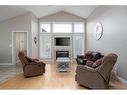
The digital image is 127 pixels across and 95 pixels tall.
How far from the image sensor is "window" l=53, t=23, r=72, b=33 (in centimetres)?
1119

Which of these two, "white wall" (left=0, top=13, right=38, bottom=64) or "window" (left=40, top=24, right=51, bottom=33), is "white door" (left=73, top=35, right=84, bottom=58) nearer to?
"window" (left=40, top=24, right=51, bottom=33)

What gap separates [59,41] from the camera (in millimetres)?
11070

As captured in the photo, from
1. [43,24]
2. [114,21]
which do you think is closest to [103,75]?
[114,21]

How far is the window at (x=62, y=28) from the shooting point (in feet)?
36.7

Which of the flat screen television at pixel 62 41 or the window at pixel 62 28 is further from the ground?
the window at pixel 62 28

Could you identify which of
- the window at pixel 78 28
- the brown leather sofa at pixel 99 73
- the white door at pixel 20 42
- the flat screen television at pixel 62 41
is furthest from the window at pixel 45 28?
the brown leather sofa at pixel 99 73

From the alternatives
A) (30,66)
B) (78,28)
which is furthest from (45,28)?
(30,66)

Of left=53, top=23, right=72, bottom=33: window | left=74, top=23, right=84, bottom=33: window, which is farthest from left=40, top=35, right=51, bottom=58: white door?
left=74, top=23, right=84, bottom=33: window

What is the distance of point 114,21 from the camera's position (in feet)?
19.2

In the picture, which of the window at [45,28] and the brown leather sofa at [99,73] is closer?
the brown leather sofa at [99,73]

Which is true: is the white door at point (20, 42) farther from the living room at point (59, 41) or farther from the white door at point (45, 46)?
the white door at point (45, 46)

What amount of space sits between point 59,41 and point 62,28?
88 cm

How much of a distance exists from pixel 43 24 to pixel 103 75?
304 inches

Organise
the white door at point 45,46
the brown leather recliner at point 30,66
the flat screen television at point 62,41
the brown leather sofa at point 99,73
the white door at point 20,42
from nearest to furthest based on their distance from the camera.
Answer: the brown leather sofa at point 99,73 → the brown leather recliner at point 30,66 → the white door at point 20,42 → the flat screen television at point 62,41 → the white door at point 45,46
